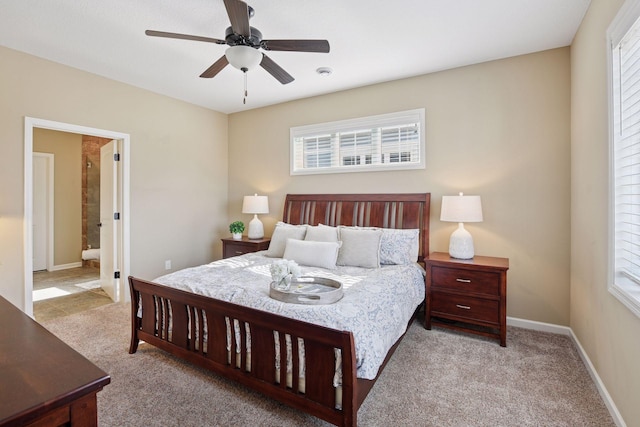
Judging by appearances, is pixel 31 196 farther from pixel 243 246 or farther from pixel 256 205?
pixel 256 205

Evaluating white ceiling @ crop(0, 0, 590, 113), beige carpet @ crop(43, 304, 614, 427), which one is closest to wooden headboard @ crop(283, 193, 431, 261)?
beige carpet @ crop(43, 304, 614, 427)

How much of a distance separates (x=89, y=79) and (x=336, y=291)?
387cm

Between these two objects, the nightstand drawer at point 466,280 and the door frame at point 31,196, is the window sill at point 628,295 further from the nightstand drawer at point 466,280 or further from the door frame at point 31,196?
the door frame at point 31,196

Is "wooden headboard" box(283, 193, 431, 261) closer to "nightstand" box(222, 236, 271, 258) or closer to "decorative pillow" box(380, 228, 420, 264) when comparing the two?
"decorative pillow" box(380, 228, 420, 264)

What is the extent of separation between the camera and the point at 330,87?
4.14 m

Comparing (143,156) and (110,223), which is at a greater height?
(143,156)

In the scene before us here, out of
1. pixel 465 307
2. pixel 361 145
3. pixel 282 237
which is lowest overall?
pixel 465 307

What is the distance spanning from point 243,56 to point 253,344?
2.04 m

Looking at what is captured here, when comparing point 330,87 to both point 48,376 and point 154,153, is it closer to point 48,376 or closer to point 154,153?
point 154,153

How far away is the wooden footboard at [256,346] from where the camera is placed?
66.2 inches

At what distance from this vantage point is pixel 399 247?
3330 mm

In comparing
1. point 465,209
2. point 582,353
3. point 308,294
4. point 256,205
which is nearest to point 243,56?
point 308,294

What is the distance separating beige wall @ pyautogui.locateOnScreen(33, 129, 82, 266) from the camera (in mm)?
5801

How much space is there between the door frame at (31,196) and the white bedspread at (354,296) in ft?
5.63
